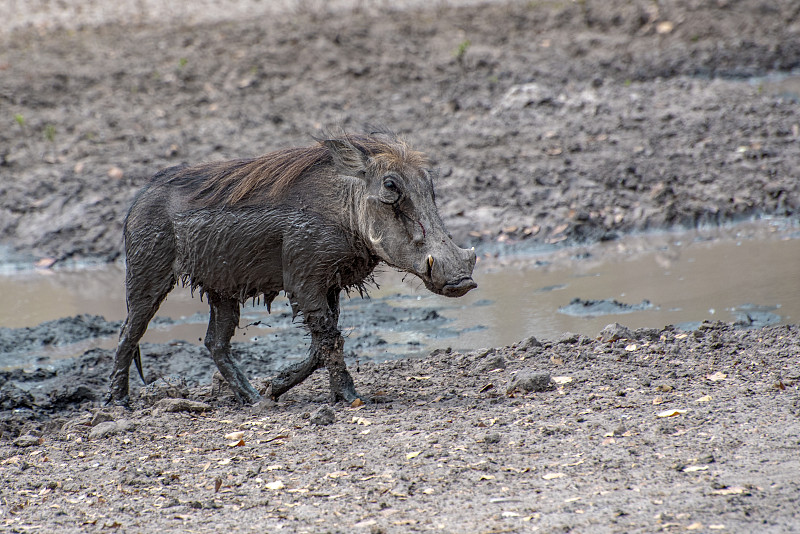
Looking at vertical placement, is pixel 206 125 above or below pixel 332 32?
below

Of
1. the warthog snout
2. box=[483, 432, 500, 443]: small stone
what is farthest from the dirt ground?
the warthog snout

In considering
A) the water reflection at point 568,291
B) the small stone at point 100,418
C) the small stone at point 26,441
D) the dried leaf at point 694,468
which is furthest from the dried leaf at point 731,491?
the small stone at point 26,441

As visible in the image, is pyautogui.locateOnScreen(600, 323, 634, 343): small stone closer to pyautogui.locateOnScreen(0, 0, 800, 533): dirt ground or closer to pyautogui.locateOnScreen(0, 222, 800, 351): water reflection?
pyautogui.locateOnScreen(0, 0, 800, 533): dirt ground

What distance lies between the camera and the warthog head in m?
5.08

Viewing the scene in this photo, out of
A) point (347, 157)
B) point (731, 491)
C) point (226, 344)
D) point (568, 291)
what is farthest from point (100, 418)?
point (568, 291)

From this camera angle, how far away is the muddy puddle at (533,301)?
7.26 metres

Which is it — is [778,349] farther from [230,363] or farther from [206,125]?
[206,125]

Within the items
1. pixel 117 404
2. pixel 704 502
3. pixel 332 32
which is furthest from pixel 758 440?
pixel 332 32

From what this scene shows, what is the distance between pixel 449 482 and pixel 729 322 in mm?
3433

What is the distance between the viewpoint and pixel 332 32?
17.8 metres

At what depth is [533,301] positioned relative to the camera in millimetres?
8195

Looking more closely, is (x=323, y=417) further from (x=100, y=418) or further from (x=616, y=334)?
(x=616, y=334)

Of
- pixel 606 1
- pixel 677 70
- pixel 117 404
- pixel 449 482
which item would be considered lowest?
pixel 117 404

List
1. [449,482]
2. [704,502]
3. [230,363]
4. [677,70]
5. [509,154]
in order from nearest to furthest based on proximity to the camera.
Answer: [704,502]
[449,482]
[230,363]
[509,154]
[677,70]
